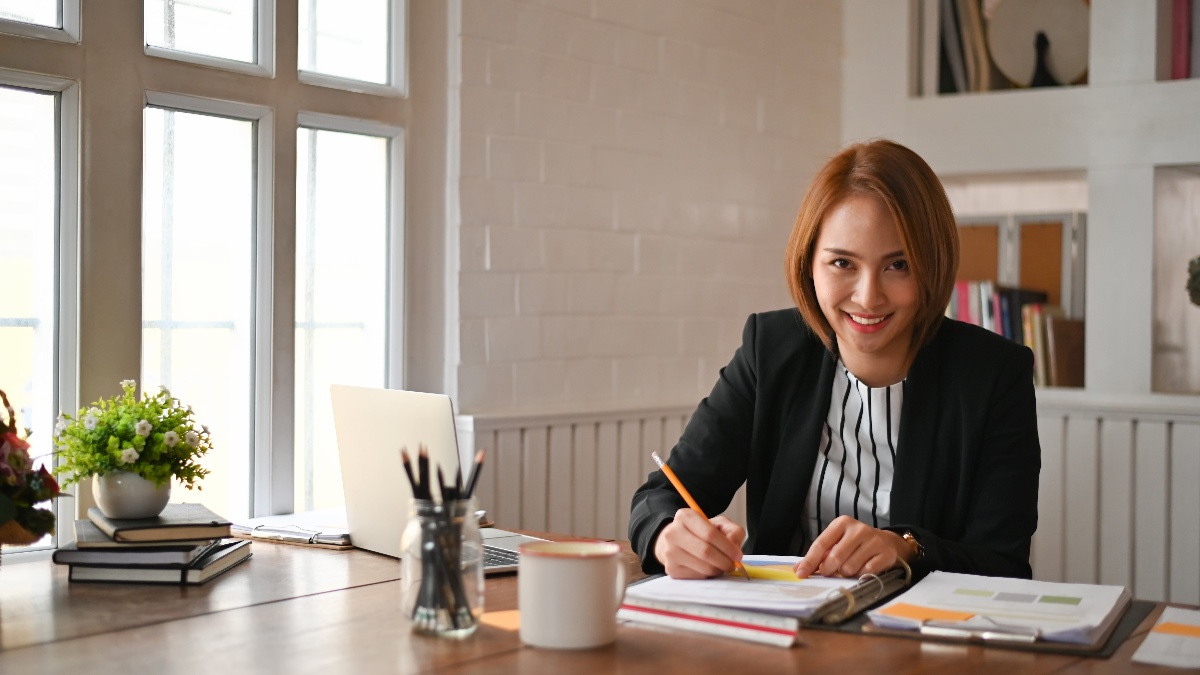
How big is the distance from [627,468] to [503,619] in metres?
1.95

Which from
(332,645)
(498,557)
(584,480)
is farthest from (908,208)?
(584,480)

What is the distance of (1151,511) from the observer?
3.55 metres

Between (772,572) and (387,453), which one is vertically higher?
(387,453)

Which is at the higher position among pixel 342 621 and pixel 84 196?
pixel 84 196

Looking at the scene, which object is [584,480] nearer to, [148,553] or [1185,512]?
[148,553]

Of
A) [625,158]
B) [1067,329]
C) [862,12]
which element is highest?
[862,12]

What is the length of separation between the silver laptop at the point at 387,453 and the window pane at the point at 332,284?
79 cm

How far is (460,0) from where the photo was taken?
2.95 m

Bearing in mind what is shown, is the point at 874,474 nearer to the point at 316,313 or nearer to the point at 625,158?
the point at 316,313

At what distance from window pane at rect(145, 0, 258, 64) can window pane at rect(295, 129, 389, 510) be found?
0.79 feet

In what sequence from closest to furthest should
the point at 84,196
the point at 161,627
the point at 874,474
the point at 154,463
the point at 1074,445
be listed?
the point at 161,627, the point at 154,463, the point at 874,474, the point at 84,196, the point at 1074,445

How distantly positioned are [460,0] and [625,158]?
0.70 metres

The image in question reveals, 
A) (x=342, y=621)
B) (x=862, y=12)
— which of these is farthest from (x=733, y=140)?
(x=342, y=621)

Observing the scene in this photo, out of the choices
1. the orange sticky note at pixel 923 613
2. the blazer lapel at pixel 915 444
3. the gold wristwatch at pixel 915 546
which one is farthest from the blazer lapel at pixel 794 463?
the orange sticky note at pixel 923 613
